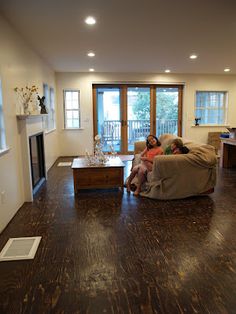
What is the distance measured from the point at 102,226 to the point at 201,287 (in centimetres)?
133

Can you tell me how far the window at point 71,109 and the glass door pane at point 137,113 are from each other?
63.9 inches

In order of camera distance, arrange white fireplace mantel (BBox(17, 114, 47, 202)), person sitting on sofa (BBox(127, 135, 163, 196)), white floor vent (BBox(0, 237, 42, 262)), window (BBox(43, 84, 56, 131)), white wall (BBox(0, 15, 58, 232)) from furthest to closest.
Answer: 1. window (BBox(43, 84, 56, 131))
2. person sitting on sofa (BBox(127, 135, 163, 196))
3. white fireplace mantel (BBox(17, 114, 47, 202))
4. white wall (BBox(0, 15, 58, 232))
5. white floor vent (BBox(0, 237, 42, 262))

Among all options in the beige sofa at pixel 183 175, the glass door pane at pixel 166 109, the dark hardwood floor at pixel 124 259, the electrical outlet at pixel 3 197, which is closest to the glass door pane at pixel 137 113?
the glass door pane at pixel 166 109

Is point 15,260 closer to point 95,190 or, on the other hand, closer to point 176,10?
point 95,190

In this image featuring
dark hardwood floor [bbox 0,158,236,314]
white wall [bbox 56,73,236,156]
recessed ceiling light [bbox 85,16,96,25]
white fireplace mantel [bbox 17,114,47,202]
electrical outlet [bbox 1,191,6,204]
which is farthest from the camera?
white wall [bbox 56,73,236,156]

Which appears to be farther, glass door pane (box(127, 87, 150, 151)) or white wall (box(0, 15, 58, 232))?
glass door pane (box(127, 87, 150, 151))

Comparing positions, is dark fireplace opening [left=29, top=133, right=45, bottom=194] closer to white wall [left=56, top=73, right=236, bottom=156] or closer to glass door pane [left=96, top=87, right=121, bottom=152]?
white wall [left=56, top=73, right=236, bottom=156]

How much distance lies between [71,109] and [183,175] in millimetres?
5052

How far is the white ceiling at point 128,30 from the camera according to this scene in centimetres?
295

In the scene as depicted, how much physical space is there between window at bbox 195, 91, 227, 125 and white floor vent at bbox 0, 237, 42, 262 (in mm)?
7083

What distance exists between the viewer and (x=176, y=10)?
307cm

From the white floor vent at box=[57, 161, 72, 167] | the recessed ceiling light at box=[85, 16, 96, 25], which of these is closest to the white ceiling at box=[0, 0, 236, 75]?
the recessed ceiling light at box=[85, 16, 96, 25]

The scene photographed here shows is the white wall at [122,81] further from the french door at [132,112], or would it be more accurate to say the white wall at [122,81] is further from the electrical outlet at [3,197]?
the electrical outlet at [3,197]

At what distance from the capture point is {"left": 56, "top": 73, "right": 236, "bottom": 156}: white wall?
7625mm
